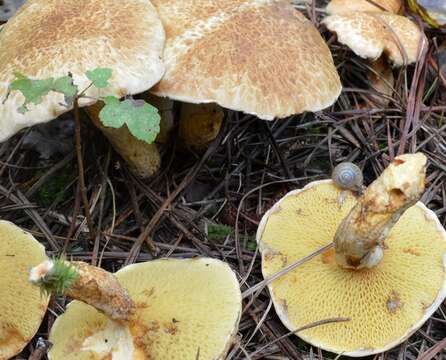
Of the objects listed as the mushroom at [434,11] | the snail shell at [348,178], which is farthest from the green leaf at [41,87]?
the mushroom at [434,11]

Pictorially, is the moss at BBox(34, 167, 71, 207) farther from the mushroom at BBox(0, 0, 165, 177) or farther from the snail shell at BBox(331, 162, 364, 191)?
the snail shell at BBox(331, 162, 364, 191)

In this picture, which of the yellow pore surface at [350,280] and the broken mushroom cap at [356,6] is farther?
the broken mushroom cap at [356,6]

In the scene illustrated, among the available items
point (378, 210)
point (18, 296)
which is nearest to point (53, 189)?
point (18, 296)

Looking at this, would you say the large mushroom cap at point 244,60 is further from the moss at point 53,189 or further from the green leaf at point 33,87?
the moss at point 53,189

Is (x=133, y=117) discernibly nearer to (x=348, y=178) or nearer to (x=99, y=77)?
(x=99, y=77)

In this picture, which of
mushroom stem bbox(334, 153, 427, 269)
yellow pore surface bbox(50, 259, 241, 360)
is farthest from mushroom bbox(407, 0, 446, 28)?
yellow pore surface bbox(50, 259, 241, 360)

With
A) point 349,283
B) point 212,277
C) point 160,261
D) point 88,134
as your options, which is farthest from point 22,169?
point 349,283
